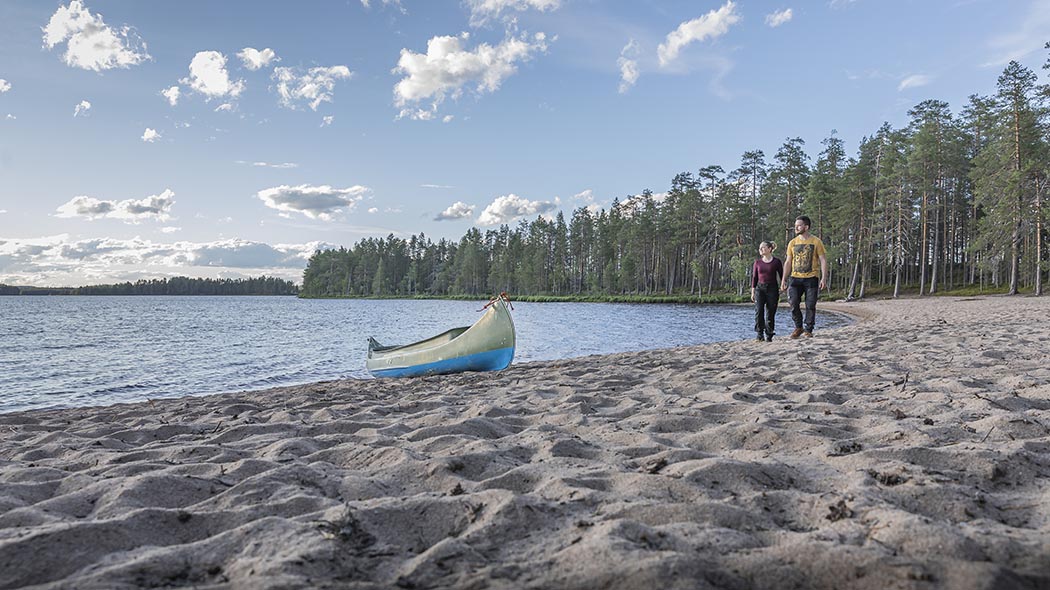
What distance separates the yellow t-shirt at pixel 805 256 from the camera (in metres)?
10.7

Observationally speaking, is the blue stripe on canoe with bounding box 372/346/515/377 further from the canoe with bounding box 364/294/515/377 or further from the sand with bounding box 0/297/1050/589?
the sand with bounding box 0/297/1050/589

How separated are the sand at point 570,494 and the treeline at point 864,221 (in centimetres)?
3940

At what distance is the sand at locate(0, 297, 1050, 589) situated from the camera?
1.99 metres

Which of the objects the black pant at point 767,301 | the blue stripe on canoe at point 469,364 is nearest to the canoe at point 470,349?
the blue stripe on canoe at point 469,364

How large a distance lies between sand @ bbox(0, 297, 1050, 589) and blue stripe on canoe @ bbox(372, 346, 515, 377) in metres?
3.70

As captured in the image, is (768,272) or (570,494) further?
(768,272)

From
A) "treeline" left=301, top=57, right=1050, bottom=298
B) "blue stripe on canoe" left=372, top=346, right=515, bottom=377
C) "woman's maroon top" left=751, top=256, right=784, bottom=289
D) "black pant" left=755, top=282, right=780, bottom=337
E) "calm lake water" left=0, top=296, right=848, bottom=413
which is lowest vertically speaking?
"calm lake water" left=0, top=296, right=848, bottom=413

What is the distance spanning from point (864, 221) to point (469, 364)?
5152 cm

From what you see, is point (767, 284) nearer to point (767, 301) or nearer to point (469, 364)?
point (767, 301)

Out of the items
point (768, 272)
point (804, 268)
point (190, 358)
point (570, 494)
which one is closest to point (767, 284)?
point (768, 272)

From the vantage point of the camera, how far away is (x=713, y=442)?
381 cm

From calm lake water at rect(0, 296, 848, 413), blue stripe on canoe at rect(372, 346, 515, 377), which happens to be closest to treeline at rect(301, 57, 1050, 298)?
calm lake water at rect(0, 296, 848, 413)

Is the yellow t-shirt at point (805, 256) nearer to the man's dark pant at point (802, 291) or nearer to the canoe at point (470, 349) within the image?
the man's dark pant at point (802, 291)

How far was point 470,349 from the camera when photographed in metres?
9.47
